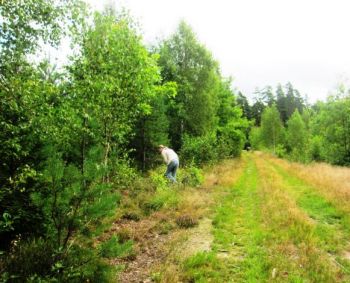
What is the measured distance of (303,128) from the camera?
1989 inches

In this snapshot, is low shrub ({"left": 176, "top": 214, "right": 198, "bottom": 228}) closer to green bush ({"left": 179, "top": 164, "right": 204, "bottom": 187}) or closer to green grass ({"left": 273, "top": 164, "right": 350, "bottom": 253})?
green grass ({"left": 273, "top": 164, "right": 350, "bottom": 253})

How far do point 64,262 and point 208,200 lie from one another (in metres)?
7.70

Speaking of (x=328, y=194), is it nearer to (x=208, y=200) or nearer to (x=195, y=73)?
(x=208, y=200)

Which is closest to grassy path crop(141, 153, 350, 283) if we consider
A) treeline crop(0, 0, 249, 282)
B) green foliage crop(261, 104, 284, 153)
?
treeline crop(0, 0, 249, 282)

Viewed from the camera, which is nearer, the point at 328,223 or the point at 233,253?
the point at 233,253

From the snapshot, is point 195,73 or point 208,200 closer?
point 208,200

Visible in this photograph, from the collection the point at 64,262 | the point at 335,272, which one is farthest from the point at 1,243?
the point at 335,272

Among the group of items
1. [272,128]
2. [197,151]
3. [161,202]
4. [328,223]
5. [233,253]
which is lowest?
[328,223]

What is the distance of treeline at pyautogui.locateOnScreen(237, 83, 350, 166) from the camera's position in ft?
95.9

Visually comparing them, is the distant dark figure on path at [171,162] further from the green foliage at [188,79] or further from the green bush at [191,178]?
the green foliage at [188,79]

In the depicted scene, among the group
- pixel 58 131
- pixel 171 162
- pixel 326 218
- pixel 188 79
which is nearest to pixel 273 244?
pixel 326 218

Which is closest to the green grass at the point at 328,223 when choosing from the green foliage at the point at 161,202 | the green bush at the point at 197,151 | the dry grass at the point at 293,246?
the dry grass at the point at 293,246

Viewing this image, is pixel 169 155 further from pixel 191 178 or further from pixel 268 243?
pixel 268 243

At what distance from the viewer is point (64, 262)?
3.92 meters
